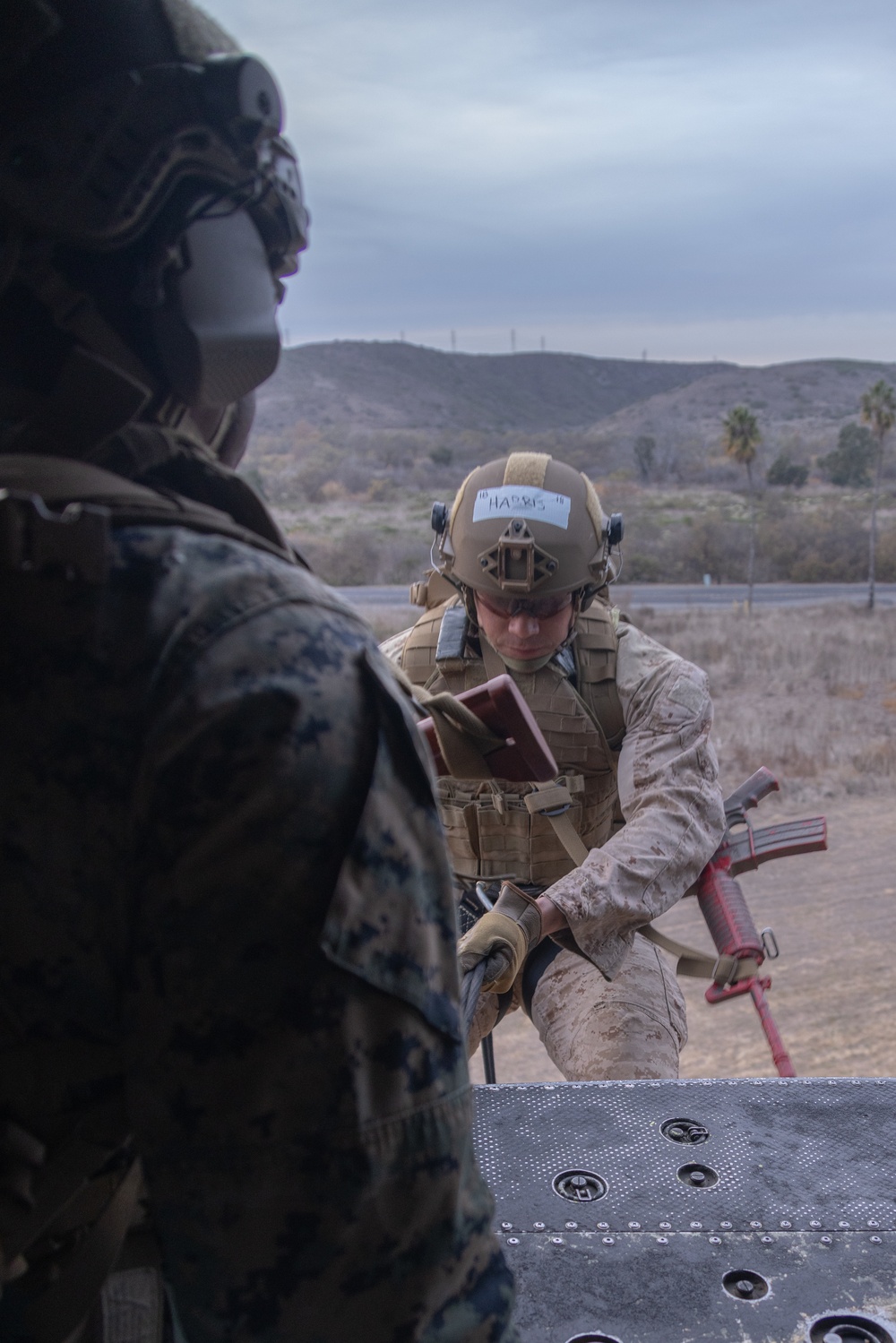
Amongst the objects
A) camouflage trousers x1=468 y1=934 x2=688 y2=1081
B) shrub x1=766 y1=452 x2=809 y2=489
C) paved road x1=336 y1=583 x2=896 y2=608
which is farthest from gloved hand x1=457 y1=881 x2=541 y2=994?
shrub x1=766 y1=452 x2=809 y2=489

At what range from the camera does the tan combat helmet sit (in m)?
3.44

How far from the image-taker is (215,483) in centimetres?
99

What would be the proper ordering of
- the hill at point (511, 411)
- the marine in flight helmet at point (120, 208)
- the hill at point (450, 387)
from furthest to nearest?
the hill at point (450, 387)
the hill at point (511, 411)
the marine in flight helmet at point (120, 208)

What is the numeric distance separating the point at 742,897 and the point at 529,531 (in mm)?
1250

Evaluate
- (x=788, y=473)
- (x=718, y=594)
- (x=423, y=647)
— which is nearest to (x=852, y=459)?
(x=788, y=473)

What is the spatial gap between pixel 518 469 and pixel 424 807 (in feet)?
9.29

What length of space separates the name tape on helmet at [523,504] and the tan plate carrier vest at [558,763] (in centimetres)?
37

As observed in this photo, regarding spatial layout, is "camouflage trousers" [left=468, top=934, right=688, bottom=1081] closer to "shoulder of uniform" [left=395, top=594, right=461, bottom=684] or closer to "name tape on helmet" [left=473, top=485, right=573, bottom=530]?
"shoulder of uniform" [left=395, top=594, right=461, bottom=684]

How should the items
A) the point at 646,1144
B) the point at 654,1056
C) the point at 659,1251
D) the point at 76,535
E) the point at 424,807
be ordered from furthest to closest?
the point at 654,1056 < the point at 646,1144 < the point at 659,1251 < the point at 424,807 < the point at 76,535

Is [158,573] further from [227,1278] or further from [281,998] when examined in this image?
[227,1278]

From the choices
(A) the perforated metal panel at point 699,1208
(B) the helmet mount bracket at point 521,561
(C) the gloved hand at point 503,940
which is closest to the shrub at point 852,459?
(B) the helmet mount bracket at point 521,561

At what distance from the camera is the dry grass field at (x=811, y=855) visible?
5.91 metres

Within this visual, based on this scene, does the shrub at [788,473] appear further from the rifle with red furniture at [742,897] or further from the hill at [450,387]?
the rifle with red furniture at [742,897]

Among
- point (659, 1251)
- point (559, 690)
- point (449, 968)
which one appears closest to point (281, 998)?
point (449, 968)
